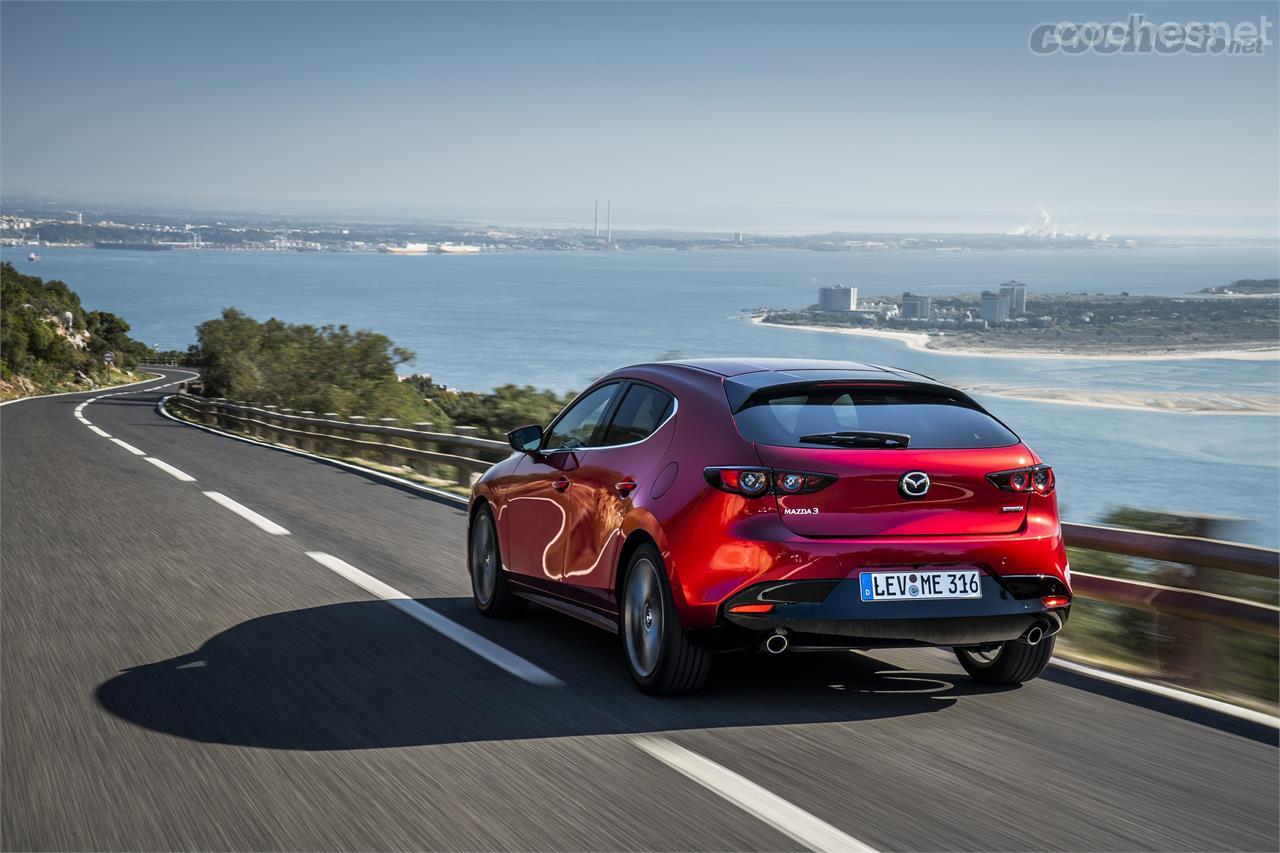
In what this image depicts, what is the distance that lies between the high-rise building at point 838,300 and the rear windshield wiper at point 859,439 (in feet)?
160

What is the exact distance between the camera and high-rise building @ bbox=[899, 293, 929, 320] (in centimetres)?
4753

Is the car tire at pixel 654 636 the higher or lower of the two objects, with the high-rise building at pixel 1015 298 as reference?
lower

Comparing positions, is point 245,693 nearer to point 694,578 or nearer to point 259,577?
point 694,578

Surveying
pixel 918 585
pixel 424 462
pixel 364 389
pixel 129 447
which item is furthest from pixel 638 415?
pixel 364 389

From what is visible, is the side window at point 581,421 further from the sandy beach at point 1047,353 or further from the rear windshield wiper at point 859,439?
the sandy beach at point 1047,353

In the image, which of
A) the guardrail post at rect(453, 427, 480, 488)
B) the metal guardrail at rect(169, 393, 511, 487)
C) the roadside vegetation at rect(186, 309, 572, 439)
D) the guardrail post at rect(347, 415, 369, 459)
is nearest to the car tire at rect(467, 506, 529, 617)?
the metal guardrail at rect(169, 393, 511, 487)

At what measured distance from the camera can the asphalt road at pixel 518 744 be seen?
3986mm

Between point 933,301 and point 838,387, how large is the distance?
4532 cm

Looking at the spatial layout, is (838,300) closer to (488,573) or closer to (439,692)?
(488,573)

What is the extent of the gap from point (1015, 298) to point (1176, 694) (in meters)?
50.1

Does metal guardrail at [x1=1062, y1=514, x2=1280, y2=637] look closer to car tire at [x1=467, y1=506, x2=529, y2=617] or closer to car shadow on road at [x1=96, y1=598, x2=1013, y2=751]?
car shadow on road at [x1=96, y1=598, x2=1013, y2=751]

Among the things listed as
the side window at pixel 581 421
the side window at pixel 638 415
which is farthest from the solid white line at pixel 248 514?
the side window at pixel 638 415

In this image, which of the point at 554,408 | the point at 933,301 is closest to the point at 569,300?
the point at 933,301

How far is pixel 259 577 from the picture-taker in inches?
364
